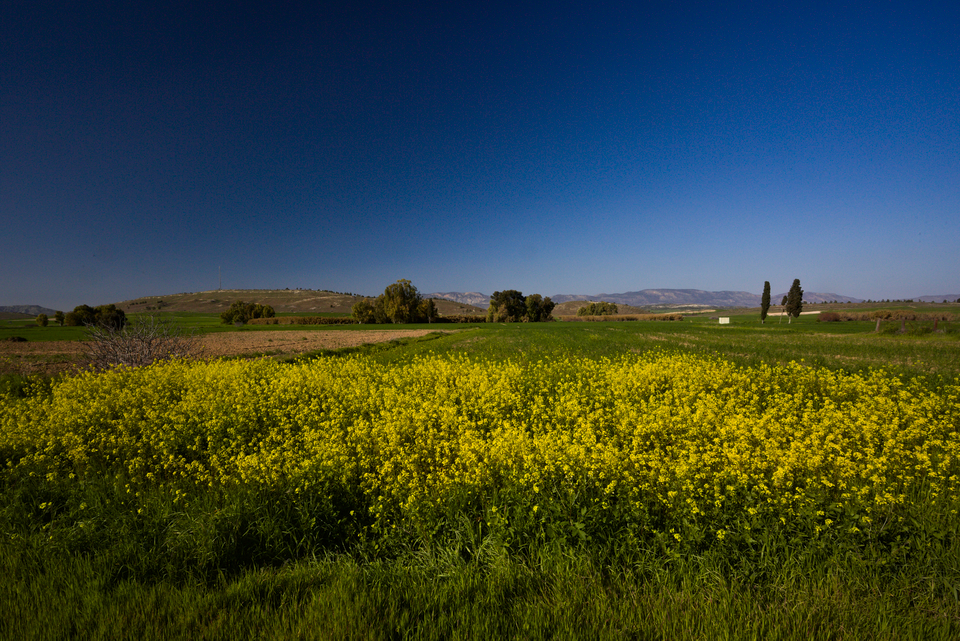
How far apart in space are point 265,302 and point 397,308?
100665 millimetres

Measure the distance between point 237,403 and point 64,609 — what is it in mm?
5366

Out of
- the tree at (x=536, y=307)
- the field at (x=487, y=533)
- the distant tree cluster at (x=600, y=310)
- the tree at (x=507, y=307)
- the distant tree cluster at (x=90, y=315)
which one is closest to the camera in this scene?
the field at (x=487, y=533)

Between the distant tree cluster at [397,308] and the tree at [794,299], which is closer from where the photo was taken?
the tree at [794,299]

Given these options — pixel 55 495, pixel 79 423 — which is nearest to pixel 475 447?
pixel 55 495

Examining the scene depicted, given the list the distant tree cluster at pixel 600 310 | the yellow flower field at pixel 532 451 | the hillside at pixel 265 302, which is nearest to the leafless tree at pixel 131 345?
the yellow flower field at pixel 532 451

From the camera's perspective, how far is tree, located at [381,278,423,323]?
250 ft

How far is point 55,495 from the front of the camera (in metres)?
4.93

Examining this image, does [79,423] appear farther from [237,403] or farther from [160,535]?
[160,535]

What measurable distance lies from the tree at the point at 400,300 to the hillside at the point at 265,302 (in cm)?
4511

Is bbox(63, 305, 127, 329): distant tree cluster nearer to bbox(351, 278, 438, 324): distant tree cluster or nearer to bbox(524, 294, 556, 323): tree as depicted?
bbox(351, 278, 438, 324): distant tree cluster

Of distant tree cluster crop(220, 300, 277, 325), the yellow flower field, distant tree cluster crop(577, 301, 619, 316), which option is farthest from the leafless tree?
distant tree cluster crop(577, 301, 619, 316)

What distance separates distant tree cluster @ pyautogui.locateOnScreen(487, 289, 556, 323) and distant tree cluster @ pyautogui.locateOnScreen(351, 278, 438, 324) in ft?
55.4

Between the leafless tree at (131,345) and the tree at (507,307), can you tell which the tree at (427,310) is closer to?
the tree at (507,307)

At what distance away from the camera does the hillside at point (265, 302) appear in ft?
439
